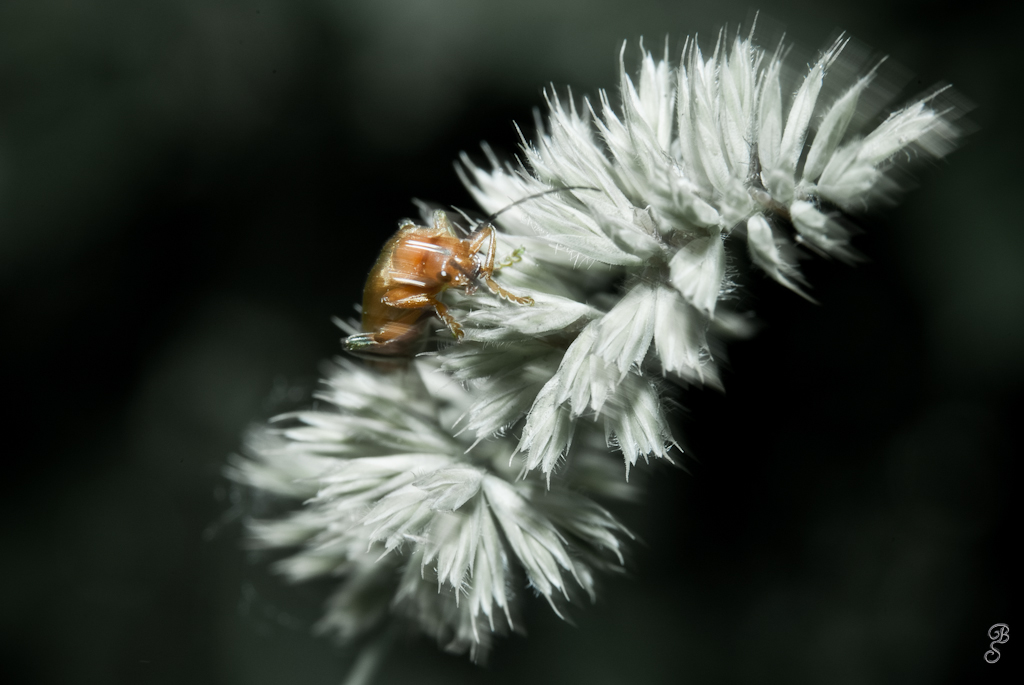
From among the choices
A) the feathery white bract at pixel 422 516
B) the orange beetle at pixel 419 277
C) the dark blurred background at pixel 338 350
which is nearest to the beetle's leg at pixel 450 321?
the orange beetle at pixel 419 277

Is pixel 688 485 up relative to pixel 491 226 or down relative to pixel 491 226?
down

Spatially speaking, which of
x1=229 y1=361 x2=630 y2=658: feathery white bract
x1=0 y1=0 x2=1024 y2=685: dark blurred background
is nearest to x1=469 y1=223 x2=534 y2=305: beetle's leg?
x1=229 y1=361 x2=630 y2=658: feathery white bract

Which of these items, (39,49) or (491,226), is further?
(39,49)

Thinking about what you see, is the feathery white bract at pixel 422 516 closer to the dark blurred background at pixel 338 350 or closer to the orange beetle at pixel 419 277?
the orange beetle at pixel 419 277

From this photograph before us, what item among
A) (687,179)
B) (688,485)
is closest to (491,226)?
(687,179)

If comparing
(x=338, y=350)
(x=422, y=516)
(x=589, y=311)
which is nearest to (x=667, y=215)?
(x=589, y=311)

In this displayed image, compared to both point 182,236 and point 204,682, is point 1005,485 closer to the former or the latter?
point 204,682

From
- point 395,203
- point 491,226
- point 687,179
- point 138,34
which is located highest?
point 138,34

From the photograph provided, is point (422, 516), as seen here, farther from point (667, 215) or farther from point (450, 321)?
point (667, 215)
